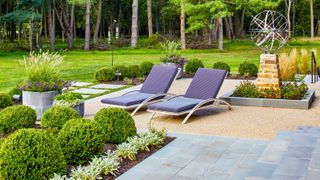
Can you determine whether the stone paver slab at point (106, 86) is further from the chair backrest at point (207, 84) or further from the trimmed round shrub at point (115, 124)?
the trimmed round shrub at point (115, 124)

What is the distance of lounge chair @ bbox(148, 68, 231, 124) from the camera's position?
8500 mm

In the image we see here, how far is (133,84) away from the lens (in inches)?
552

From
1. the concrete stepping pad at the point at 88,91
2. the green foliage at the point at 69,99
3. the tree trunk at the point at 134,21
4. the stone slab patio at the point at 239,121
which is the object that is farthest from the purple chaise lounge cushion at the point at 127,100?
the tree trunk at the point at 134,21

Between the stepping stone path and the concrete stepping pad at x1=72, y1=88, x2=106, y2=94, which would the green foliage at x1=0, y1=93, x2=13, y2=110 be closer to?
the concrete stepping pad at x1=72, y1=88, x2=106, y2=94

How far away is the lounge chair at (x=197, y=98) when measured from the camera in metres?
8.50

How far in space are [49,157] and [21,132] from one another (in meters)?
0.39

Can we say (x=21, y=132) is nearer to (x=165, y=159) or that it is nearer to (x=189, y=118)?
(x=165, y=159)

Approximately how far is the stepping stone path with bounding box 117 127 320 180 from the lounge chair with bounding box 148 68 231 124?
1502mm

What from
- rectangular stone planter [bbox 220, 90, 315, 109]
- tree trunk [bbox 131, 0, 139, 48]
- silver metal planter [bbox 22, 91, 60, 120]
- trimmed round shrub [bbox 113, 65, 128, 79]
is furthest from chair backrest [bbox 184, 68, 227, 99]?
tree trunk [bbox 131, 0, 139, 48]

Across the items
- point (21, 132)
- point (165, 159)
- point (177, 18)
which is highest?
point (177, 18)

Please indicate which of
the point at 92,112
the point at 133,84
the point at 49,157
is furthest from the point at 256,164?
the point at 133,84

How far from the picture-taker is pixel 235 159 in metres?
5.90

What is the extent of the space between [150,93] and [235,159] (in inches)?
175

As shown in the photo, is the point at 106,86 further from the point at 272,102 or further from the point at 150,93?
the point at 272,102
